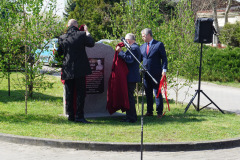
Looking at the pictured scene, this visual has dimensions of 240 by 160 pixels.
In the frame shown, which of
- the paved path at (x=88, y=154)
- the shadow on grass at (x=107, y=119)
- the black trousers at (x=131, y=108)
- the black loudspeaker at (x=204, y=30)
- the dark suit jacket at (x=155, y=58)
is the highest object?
the black loudspeaker at (x=204, y=30)

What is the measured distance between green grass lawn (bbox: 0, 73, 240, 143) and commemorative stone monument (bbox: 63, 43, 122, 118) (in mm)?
556

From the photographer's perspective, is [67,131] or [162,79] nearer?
[67,131]

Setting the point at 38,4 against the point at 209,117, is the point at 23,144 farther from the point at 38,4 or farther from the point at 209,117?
the point at 209,117

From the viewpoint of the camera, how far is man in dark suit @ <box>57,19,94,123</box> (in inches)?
340

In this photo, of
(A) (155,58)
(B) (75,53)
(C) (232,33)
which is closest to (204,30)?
(A) (155,58)

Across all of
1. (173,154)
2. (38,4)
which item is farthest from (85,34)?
(173,154)

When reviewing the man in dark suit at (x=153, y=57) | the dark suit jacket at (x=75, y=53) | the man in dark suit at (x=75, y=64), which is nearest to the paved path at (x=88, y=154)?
the man in dark suit at (x=75, y=64)

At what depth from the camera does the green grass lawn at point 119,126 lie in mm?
7465

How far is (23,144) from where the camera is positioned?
7.13 meters

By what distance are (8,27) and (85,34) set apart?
6.31 ft

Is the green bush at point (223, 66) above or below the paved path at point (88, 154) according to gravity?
above

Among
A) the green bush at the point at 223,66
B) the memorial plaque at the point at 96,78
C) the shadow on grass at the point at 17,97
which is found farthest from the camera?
the green bush at the point at 223,66

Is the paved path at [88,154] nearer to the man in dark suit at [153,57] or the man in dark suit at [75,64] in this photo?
the man in dark suit at [75,64]

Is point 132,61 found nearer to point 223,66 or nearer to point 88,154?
point 88,154
